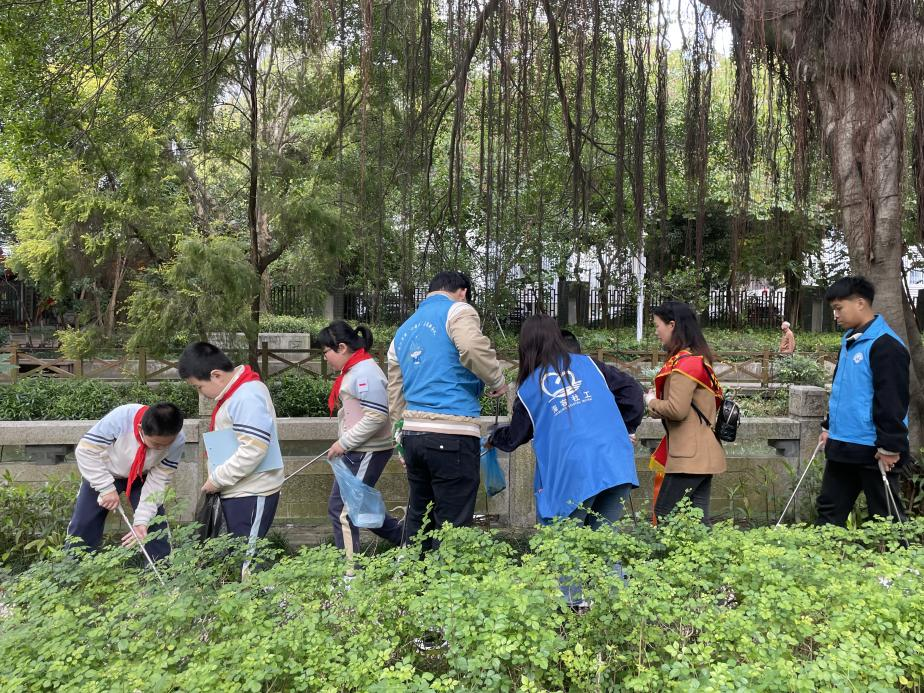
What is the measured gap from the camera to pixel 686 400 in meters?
3.35

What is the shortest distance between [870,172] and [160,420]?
3387 mm

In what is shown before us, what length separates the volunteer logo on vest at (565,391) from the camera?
3.13m

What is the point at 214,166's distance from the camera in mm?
9047

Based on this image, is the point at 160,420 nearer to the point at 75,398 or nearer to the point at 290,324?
the point at 75,398

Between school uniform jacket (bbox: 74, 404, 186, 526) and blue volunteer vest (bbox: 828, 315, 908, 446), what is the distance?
125 inches

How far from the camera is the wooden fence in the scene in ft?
32.5

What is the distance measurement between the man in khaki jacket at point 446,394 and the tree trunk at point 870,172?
1.92 metres

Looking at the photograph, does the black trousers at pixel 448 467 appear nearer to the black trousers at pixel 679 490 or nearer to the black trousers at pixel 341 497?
the black trousers at pixel 341 497

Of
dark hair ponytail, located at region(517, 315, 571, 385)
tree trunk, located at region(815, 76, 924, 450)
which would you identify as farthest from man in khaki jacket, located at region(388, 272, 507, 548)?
tree trunk, located at region(815, 76, 924, 450)

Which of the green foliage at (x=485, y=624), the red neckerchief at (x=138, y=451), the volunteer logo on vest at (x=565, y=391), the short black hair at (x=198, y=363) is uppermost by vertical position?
the short black hair at (x=198, y=363)

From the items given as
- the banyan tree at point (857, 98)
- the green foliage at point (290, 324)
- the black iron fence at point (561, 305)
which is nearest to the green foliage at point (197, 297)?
the black iron fence at point (561, 305)

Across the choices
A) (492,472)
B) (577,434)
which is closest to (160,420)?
(492,472)

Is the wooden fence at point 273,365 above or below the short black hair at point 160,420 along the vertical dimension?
below

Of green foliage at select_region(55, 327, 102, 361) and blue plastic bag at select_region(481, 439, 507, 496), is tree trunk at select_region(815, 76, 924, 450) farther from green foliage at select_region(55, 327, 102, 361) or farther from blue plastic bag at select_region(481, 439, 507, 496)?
green foliage at select_region(55, 327, 102, 361)
